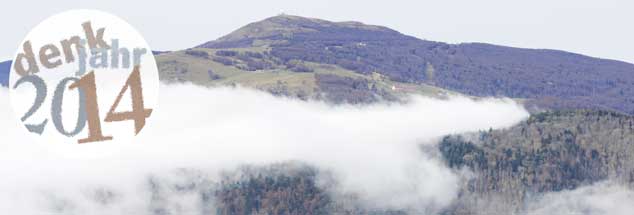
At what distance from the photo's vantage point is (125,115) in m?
141

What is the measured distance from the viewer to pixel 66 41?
13638 centimetres

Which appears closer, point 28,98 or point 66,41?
point 66,41

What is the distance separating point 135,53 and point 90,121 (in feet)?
30.5

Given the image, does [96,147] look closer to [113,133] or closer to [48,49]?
[113,133]

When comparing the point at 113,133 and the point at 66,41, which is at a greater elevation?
the point at 66,41

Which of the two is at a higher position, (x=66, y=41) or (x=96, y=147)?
(x=66, y=41)

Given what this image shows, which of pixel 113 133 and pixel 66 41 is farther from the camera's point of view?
pixel 113 133

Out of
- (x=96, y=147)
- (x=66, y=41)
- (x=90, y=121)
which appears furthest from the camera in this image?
(x=96, y=147)

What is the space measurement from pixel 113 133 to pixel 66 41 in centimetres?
1582

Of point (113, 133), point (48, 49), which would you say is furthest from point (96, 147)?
point (48, 49)

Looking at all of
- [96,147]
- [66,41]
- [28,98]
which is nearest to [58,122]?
[28,98]

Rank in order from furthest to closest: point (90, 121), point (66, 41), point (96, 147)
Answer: point (96, 147) → point (90, 121) → point (66, 41)

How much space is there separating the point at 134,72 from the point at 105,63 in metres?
3.14

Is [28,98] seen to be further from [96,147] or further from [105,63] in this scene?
[96,147]
